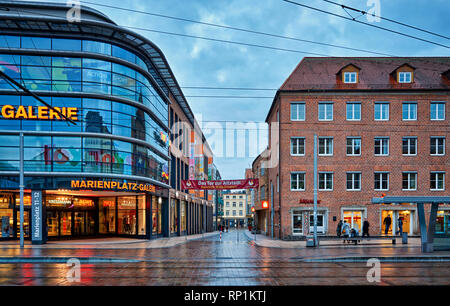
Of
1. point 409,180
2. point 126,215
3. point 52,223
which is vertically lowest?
point 52,223

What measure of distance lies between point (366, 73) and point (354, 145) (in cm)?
765

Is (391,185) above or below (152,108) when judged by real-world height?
below

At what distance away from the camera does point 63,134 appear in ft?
86.5

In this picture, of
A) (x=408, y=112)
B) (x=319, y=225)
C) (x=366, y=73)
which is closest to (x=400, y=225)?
(x=319, y=225)

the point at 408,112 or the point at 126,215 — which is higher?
the point at 408,112

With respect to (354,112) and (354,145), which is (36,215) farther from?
(354,112)

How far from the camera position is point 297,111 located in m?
33.1

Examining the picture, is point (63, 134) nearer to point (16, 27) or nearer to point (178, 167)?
point (16, 27)

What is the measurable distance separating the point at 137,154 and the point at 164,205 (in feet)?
27.9

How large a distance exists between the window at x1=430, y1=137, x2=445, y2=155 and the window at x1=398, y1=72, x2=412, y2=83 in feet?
19.3

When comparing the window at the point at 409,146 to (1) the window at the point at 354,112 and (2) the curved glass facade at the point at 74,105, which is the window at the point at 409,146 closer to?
(1) the window at the point at 354,112

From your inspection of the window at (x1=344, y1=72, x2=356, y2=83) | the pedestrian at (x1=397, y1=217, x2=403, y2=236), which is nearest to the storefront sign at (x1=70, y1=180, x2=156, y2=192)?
the window at (x1=344, y1=72, x2=356, y2=83)

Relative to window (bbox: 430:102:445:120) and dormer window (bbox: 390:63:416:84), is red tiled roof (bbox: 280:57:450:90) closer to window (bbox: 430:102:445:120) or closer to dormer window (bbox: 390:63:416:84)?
dormer window (bbox: 390:63:416:84)
